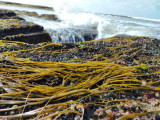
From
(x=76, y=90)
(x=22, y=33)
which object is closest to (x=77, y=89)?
(x=76, y=90)

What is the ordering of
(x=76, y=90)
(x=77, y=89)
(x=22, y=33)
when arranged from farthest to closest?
(x=22, y=33)
(x=77, y=89)
(x=76, y=90)

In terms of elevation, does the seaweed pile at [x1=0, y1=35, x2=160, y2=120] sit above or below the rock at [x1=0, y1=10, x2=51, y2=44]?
below

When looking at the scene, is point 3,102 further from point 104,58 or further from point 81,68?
point 104,58

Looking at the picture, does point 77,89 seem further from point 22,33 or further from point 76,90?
point 22,33

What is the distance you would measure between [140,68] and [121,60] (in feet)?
1.98

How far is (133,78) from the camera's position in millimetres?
2707

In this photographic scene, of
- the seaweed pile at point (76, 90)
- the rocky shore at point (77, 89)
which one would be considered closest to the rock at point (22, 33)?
the rocky shore at point (77, 89)

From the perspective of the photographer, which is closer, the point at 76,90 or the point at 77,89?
the point at 76,90

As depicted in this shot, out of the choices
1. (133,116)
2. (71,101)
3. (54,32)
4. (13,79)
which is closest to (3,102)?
(13,79)

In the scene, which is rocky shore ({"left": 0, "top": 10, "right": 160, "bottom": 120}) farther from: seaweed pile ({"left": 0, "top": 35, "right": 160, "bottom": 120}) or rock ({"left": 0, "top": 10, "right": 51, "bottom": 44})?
rock ({"left": 0, "top": 10, "right": 51, "bottom": 44})

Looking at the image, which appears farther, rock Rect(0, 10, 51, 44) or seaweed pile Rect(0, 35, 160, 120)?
rock Rect(0, 10, 51, 44)

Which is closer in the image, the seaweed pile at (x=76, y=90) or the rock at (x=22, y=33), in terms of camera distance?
the seaweed pile at (x=76, y=90)

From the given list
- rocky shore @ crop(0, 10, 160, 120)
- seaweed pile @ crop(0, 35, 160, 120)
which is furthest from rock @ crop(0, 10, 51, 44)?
seaweed pile @ crop(0, 35, 160, 120)

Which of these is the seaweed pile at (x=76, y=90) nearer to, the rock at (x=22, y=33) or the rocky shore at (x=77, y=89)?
the rocky shore at (x=77, y=89)
